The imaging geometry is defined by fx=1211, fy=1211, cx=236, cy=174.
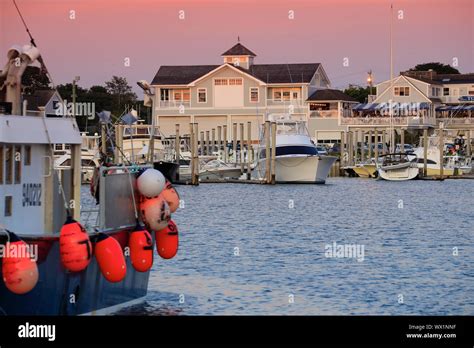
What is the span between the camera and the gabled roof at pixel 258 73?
11175 centimetres

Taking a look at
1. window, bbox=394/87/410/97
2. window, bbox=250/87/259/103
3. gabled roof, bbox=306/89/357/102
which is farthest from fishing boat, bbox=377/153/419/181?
window, bbox=394/87/410/97

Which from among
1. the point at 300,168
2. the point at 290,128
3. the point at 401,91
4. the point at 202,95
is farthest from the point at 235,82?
the point at 300,168

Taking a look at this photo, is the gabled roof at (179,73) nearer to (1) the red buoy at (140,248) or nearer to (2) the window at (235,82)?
(2) the window at (235,82)

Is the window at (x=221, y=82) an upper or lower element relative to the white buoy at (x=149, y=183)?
upper

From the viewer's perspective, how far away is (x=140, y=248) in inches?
822

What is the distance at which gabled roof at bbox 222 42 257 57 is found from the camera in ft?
381

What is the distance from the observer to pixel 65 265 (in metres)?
18.5

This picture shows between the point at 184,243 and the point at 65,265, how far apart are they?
17.2 m

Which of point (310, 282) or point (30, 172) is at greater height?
point (30, 172)

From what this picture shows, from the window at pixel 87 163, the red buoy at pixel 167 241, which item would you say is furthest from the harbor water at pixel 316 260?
the window at pixel 87 163

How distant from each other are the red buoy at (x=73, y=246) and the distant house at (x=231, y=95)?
8992 cm

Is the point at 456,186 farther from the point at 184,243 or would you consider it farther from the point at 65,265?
the point at 65,265

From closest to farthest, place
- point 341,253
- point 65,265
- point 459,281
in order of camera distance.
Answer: point 65,265 → point 459,281 → point 341,253
